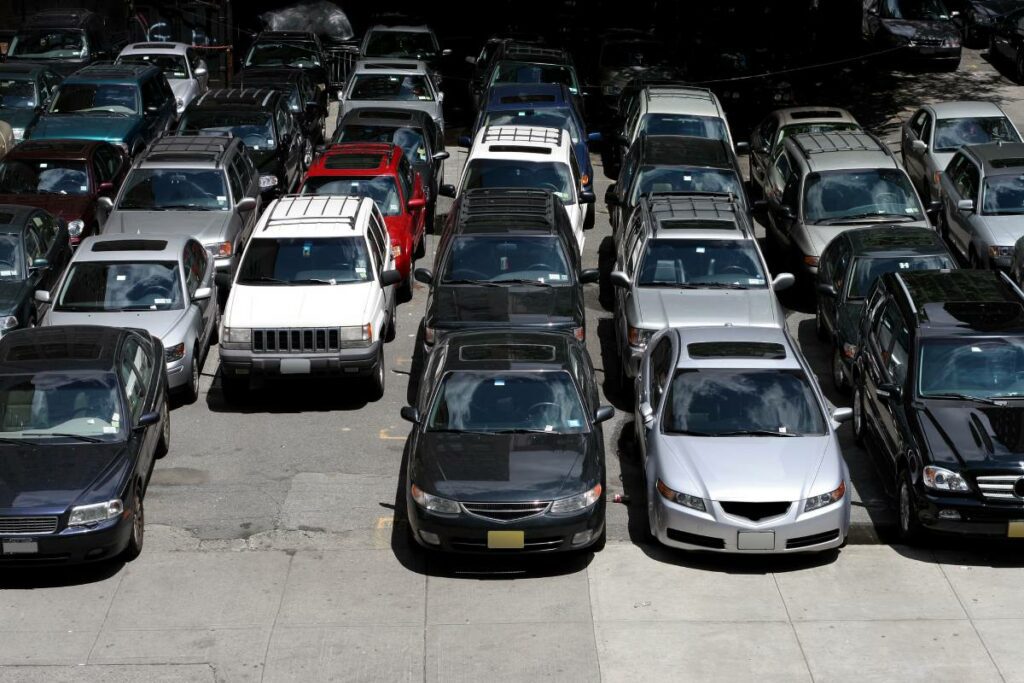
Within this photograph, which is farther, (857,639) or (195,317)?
(195,317)

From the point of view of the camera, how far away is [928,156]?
75.4ft

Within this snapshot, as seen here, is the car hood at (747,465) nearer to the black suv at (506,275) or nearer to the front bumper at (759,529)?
the front bumper at (759,529)

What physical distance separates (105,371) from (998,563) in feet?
25.6

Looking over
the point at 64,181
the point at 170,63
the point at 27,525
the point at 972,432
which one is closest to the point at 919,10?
the point at 170,63

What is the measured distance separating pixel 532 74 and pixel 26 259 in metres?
12.2

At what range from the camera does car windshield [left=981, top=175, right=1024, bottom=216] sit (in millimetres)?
19672

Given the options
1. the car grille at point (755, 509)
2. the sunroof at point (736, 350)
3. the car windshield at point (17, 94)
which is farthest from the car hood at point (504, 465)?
the car windshield at point (17, 94)

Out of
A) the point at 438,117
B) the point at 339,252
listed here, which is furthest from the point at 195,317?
the point at 438,117

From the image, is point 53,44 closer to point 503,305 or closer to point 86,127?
point 86,127

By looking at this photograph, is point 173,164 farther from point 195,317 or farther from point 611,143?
point 611,143

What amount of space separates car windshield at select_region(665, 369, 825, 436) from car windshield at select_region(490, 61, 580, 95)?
48.1 feet

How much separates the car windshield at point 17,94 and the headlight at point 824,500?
61.2 ft

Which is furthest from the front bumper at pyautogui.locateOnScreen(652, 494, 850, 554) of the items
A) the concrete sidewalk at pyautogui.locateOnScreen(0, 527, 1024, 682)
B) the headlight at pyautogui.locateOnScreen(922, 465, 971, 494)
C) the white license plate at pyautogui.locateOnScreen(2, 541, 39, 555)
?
the white license plate at pyautogui.locateOnScreen(2, 541, 39, 555)

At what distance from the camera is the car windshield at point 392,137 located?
22.6 m
